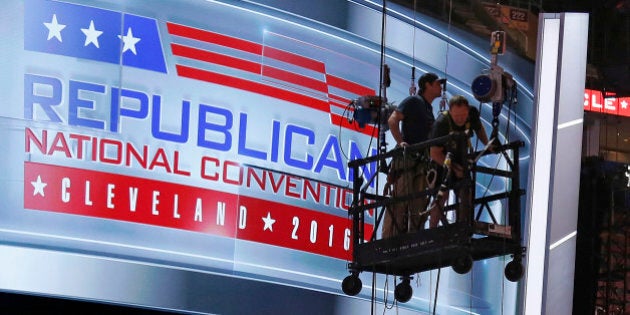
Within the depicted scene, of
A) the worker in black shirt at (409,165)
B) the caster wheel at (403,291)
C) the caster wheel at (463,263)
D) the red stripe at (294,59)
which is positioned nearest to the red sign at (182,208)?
the caster wheel at (403,291)

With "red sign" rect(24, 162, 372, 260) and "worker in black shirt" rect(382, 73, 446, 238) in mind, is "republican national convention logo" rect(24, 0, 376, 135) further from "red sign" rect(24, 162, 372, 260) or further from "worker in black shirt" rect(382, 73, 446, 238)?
"worker in black shirt" rect(382, 73, 446, 238)

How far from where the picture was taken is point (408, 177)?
7.45m

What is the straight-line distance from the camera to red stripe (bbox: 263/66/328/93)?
9320 millimetres

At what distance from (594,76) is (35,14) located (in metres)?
4.36

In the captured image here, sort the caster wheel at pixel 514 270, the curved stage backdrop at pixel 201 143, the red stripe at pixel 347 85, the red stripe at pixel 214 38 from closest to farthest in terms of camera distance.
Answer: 1. the caster wheel at pixel 514 270
2. the curved stage backdrop at pixel 201 143
3. the red stripe at pixel 214 38
4. the red stripe at pixel 347 85

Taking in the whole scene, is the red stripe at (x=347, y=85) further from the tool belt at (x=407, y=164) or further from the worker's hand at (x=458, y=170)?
the worker's hand at (x=458, y=170)

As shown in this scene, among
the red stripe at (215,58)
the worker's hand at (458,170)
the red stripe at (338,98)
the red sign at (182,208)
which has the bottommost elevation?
the red sign at (182,208)

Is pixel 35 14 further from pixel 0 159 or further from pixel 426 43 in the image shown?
pixel 426 43

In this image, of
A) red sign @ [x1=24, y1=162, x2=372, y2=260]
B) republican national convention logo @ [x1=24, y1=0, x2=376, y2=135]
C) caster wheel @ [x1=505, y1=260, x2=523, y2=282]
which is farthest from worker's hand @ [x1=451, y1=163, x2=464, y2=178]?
republican national convention logo @ [x1=24, y1=0, x2=376, y2=135]

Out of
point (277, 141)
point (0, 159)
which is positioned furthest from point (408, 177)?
point (0, 159)

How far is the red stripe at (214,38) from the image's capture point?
359 inches

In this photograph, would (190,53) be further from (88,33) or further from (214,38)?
(88,33)

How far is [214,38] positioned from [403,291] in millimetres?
2235

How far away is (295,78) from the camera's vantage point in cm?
937
